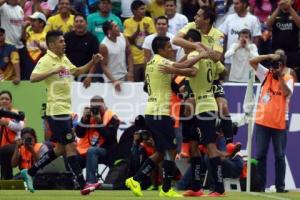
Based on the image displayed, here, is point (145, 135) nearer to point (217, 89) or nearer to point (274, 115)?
point (274, 115)

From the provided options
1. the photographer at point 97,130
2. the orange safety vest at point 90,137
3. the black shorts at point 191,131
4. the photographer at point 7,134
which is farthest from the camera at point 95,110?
the black shorts at point 191,131

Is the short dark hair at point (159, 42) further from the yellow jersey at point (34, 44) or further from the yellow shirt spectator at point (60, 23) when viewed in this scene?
the yellow shirt spectator at point (60, 23)

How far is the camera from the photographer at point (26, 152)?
22.1m

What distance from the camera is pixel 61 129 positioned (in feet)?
61.8

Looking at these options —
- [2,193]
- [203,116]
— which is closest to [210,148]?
[203,116]

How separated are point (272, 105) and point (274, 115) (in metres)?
0.29

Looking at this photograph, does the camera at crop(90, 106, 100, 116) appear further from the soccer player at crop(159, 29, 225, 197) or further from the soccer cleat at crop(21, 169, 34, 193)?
the soccer player at crop(159, 29, 225, 197)

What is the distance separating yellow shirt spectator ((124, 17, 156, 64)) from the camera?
2527 cm

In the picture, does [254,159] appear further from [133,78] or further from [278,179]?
[133,78]

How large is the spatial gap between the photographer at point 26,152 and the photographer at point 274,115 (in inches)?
158

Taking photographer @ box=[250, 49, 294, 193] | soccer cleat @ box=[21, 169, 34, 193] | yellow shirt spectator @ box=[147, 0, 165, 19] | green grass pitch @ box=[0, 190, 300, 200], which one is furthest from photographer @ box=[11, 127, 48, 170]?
yellow shirt spectator @ box=[147, 0, 165, 19]

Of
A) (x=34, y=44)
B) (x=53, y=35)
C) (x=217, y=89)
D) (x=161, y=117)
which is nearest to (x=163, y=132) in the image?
(x=161, y=117)

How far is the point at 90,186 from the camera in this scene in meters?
18.7

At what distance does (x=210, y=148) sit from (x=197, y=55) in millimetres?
1437
